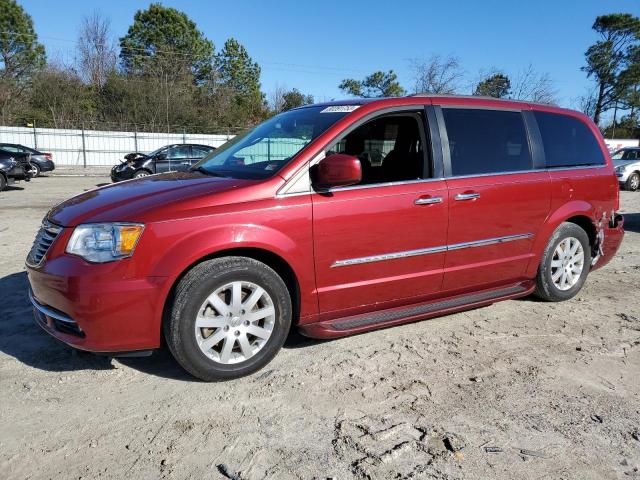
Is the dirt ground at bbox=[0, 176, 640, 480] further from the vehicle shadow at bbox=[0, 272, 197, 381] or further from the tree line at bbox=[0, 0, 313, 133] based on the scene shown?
the tree line at bbox=[0, 0, 313, 133]

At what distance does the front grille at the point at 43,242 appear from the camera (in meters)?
3.19

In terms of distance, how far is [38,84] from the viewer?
3631cm

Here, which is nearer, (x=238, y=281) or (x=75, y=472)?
(x=75, y=472)

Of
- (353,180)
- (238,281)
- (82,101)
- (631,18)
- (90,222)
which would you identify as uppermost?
(631,18)

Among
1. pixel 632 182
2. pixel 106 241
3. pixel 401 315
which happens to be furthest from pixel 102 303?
pixel 632 182

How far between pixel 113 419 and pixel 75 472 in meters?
0.47

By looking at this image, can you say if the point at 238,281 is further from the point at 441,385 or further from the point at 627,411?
the point at 627,411

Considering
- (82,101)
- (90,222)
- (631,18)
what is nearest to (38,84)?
(82,101)

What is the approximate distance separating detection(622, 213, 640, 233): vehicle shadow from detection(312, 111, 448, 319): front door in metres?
7.44

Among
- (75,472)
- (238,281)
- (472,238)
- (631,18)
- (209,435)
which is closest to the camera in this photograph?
(75,472)

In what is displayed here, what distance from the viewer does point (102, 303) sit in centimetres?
293

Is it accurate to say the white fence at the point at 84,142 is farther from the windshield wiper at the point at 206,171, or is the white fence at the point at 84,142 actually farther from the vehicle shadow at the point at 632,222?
the windshield wiper at the point at 206,171

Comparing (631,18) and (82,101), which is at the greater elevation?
(631,18)

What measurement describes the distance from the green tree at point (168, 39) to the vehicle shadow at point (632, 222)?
149 feet
